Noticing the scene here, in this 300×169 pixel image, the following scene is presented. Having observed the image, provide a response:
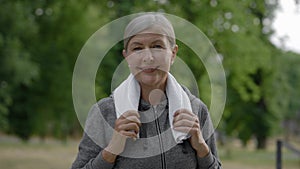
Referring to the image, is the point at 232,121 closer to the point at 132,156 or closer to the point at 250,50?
the point at 250,50

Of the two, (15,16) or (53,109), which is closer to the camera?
(15,16)

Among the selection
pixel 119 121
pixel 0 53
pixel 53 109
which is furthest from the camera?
pixel 53 109

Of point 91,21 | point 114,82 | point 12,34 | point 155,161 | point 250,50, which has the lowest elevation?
point 155,161

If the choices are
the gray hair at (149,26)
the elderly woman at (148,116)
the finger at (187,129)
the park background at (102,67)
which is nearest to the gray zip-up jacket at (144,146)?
the elderly woman at (148,116)

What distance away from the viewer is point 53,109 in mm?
27734

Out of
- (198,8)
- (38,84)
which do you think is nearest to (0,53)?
(198,8)

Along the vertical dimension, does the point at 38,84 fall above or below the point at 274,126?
below

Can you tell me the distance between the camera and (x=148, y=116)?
1715 mm

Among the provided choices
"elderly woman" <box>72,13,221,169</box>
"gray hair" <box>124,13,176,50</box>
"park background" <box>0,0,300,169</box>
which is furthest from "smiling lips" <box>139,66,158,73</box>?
"park background" <box>0,0,300,169</box>

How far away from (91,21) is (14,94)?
6.96m

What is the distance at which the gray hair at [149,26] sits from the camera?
5.41ft

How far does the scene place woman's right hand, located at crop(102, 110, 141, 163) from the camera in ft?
5.08

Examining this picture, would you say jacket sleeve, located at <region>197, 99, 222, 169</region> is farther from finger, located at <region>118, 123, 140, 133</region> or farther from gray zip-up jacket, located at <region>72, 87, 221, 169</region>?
finger, located at <region>118, 123, 140, 133</region>

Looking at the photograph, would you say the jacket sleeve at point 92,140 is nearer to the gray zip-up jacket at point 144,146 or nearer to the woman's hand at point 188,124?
the gray zip-up jacket at point 144,146
